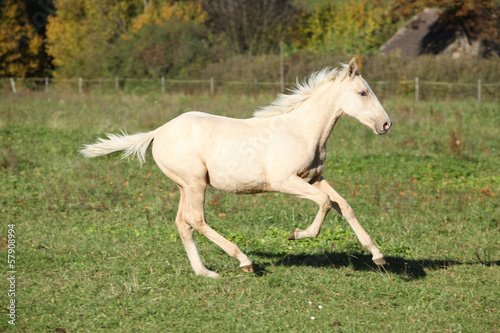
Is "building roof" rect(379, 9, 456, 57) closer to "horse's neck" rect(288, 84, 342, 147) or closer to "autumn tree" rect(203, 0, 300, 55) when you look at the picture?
"autumn tree" rect(203, 0, 300, 55)

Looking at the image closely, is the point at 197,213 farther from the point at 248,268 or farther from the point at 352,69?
the point at 352,69

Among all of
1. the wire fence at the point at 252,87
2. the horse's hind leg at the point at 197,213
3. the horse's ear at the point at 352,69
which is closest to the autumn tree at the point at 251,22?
the wire fence at the point at 252,87

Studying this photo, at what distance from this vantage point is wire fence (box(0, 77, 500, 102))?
23.3m

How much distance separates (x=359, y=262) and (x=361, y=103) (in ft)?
6.48

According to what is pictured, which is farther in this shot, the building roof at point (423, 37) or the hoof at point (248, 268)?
the building roof at point (423, 37)

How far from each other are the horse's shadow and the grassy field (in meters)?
0.02

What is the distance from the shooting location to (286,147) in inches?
223

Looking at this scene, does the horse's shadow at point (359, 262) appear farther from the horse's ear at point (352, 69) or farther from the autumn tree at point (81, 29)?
the autumn tree at point (81, 29)

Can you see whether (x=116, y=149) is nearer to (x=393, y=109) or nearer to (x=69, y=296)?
(x=69, y=296)

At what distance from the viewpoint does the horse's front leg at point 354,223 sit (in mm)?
5566

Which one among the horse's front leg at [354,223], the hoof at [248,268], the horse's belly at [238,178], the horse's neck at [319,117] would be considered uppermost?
the horse's neck at [319,117]

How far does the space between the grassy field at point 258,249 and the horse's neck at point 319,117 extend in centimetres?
151

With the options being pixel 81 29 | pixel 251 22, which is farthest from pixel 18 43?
pixel 251 22

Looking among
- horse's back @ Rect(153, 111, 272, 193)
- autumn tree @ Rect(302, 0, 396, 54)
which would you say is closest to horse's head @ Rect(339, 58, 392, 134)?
horse's back @ Rect(153, 111, 272, 193)
